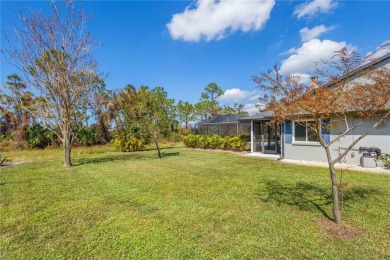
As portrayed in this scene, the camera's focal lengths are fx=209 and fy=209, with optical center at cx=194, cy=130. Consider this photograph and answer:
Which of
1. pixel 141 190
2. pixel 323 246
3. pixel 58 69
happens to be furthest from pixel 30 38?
pixel 323 246

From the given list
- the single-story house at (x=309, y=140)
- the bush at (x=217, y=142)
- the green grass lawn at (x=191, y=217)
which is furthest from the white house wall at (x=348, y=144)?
the bush at (x=217, y=142)

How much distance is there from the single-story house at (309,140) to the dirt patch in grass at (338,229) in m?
3.32

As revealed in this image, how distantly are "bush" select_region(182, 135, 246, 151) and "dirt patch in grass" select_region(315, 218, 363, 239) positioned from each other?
38.7ft

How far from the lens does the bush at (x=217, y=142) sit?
1593 centimetres

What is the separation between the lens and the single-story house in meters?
9.22

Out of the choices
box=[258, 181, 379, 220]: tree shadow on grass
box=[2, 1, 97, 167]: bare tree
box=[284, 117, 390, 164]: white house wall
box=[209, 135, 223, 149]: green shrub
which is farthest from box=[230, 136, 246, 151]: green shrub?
box=[2, 1, 97, 167]: bare tree

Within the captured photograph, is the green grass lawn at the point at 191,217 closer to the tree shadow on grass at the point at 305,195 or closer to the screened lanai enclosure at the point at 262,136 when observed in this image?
the tree shadow on grass at the point at 305,195

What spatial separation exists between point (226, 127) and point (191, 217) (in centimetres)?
1858

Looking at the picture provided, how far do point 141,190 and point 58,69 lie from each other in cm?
838

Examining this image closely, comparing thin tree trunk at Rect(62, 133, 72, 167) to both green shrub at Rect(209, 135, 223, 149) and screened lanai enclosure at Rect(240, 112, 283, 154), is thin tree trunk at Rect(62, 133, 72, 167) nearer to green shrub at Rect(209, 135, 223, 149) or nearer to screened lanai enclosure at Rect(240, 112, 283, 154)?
green shrub at Rect(209, 135, 223, 149)

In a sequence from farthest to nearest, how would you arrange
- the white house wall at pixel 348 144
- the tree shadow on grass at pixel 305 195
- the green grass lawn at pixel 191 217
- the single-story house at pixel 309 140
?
the single-story house at pixel 309 140
the white house wall at pixel 348 144
the tree shadow on grass at pixel 305 195
the green grass lawn at pixel 191 217

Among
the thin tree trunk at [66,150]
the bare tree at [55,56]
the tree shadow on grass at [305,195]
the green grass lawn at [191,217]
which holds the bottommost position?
the green grass lawn at [191,217]

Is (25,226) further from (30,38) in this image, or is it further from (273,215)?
(30,38)

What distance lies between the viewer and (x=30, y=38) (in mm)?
10367
